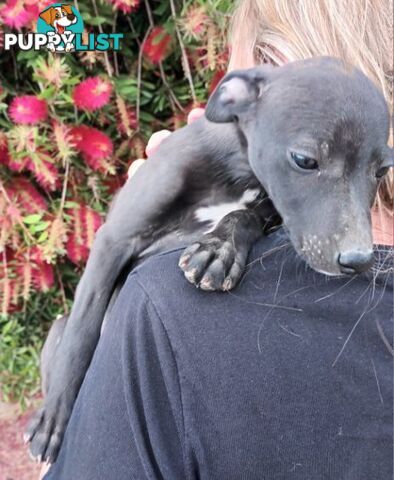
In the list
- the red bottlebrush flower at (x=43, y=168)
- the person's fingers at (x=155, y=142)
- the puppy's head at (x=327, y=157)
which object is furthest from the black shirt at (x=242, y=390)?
the red bottlebrush flower at (x=43, y=168)

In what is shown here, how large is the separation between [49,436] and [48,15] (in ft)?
4.77

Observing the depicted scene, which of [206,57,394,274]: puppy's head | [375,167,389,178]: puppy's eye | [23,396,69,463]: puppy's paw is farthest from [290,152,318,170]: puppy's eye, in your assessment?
[23,396,69,463]: puppy's paw

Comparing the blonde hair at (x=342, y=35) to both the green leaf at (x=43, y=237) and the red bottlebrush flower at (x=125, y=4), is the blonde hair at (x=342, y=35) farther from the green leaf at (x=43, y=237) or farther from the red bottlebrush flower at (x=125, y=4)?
the green leaf at (x=43, y=237)

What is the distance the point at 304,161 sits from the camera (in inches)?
48.0

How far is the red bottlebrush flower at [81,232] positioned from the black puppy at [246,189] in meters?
0.70

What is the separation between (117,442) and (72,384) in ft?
1.74

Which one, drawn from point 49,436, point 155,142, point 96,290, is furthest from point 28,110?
point 49,436

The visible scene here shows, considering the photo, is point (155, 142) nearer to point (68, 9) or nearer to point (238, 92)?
point (238, 92)

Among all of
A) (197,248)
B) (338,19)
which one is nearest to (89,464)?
(197,248)

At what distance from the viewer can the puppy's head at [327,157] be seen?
3.81 ft

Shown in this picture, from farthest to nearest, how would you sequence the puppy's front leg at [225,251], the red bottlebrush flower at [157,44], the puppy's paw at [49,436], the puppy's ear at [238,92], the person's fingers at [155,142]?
the red bottlebrush flower at [157,44]
the person's fingers at [155,142]
the puppy's paw at [49,436]
the puppy's ear at [238,92]
the puppy's front leg at [225,251]

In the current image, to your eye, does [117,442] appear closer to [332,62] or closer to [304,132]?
[304,132]

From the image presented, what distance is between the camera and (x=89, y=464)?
3.71 feet

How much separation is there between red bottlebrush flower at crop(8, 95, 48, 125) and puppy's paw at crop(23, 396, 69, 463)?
1047 millimetres
